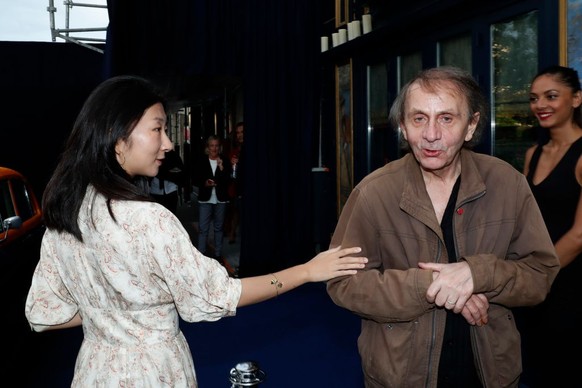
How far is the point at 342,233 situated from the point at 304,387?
1.99 metres

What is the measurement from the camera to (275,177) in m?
6.16

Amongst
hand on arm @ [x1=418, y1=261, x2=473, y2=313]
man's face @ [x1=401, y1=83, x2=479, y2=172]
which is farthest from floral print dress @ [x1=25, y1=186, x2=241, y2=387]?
man's face @ [x1=401, y1=83, x2=479, y2=172]

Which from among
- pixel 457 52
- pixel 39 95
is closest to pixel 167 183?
pixel 39 95

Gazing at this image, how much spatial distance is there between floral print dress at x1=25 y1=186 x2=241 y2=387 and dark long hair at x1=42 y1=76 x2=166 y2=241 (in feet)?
0.10

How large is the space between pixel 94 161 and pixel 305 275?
662 millimetres

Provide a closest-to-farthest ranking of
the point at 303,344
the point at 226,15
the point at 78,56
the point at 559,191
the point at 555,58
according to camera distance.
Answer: the point at 559,191, the point at 555,58, the point at 303,344, the point at 226,15, the point at 78,56

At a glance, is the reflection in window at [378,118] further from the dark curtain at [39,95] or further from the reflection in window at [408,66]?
the dark curtain at [39,95]

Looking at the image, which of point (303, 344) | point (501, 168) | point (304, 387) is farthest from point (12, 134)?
point (501, 168)

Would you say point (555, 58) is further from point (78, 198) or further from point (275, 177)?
point (275, 177)

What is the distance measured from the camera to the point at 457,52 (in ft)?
13.1

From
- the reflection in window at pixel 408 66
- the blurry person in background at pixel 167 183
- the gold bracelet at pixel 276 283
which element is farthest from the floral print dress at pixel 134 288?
the blurry person in background at pixel 167 183

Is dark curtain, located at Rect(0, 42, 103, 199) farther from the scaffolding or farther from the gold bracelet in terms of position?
the gold bracelet

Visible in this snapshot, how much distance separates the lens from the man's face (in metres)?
1.45

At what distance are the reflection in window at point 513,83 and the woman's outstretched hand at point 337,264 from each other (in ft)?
7.58
